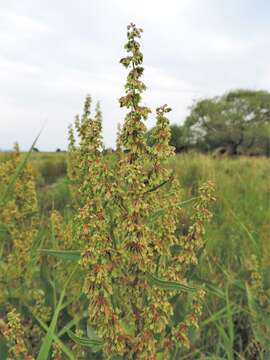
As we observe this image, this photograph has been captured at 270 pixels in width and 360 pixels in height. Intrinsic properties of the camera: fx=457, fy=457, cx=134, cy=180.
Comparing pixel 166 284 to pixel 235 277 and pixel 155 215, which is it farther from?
pixel 235 277

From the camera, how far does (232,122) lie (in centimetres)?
3684

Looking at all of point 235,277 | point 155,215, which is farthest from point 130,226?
point 235,277

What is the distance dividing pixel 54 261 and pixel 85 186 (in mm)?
1978

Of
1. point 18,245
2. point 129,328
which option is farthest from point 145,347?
point 18,245

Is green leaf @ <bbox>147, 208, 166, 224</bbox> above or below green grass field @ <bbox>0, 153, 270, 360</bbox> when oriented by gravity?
above

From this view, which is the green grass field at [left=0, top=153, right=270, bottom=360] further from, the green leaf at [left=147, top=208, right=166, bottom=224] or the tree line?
the tree line

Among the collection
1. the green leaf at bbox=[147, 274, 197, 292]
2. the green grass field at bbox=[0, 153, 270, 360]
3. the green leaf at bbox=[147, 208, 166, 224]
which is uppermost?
the green leaf at bbox=[147, 208, 166, 224]

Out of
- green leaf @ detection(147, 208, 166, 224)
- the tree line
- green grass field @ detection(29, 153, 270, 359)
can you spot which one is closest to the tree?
the tree line

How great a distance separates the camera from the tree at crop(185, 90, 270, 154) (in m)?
36.6

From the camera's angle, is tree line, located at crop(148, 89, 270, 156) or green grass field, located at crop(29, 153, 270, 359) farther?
tree line, located at crop(148, 89, 270, 156)

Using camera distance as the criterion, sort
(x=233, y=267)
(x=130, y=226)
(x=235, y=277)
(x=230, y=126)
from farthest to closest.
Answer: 1. (x=230, y=126)
2. (x=233, y=267)
3. (x=235, y=277)
4. (x=130, y=226)

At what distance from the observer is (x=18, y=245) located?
281cm

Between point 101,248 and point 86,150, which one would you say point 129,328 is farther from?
point 86,150

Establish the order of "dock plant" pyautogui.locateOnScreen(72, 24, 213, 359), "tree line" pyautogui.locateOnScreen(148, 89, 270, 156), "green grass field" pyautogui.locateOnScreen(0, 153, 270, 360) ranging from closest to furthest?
"dock plant" pyautogui.locateOnScreen(72, 24, 213, 359) → "green grass field" pyautogui.locateOnScreen(0, 153, 270, 360) → "tree line" pyautogui.locateOnScreen(148, 89, 270, 156)
